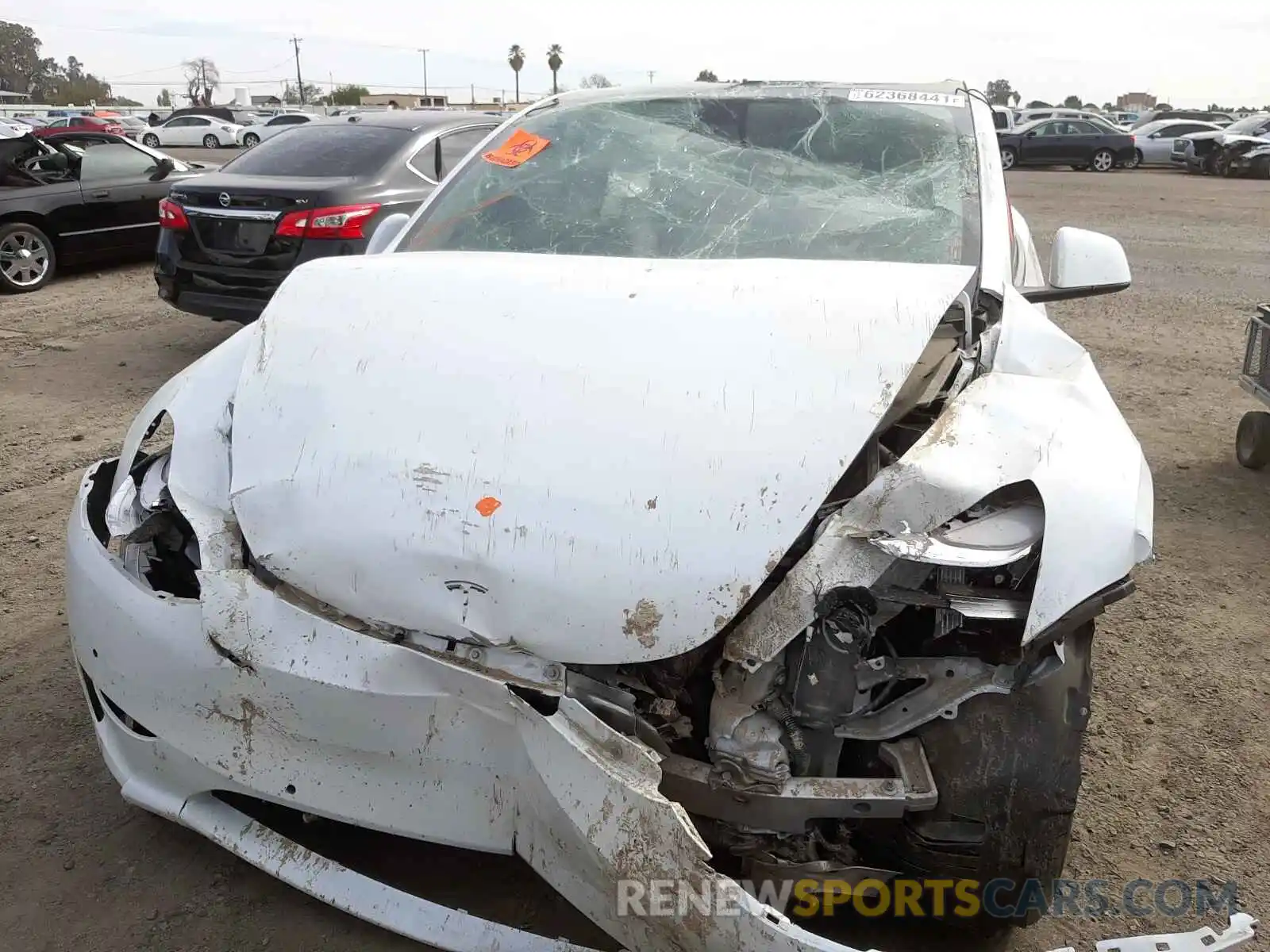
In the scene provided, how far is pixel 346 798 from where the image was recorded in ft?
6.42

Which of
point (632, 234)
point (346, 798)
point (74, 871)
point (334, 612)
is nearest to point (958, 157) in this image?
point (632, 234)

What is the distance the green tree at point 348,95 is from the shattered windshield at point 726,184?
6387 centimetres

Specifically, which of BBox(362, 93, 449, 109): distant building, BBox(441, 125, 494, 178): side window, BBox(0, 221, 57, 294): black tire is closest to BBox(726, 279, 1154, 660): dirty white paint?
BBox(441, 125, 494, 178): side window

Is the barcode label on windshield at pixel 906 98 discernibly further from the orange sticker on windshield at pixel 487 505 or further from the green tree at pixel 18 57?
the green tree at pixel 18 57

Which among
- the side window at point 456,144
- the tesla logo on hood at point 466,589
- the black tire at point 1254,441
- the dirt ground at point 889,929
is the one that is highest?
the side window at point 456,144

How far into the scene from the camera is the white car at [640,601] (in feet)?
5.95

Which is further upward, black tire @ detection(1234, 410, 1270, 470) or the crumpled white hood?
the crumpled white hood

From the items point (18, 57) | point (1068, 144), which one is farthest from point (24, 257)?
point (18, 57)

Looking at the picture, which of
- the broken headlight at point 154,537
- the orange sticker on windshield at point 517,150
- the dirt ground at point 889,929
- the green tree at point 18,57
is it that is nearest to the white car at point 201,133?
the dirt ground at point 889,929

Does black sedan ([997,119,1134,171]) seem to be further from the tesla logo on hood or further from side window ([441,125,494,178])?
the tesla logo on hood

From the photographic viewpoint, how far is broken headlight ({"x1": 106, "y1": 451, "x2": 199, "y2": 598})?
7.49 feet

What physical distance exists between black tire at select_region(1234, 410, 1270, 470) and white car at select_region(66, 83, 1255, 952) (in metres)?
3.17

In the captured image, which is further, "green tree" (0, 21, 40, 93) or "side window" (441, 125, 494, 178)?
"green tree" (0, 21, 40, 93)

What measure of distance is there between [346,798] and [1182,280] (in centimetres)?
1000
